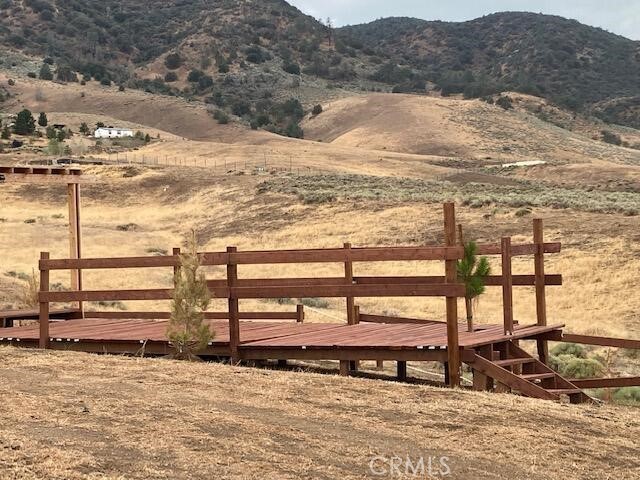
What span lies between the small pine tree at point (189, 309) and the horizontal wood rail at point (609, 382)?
4.66 metres

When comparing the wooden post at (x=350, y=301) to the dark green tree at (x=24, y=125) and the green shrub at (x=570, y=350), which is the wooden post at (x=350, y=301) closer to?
the green shrub at (x=570, y=350)

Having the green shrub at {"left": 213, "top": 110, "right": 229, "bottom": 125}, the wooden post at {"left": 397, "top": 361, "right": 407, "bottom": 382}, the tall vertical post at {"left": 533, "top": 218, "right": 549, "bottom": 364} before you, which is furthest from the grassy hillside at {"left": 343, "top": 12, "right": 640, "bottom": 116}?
the wooden post at {"left": 397, "top": 361, "right": 407, "bottom": 382}

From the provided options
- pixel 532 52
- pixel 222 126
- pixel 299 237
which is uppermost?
pixel 532 52

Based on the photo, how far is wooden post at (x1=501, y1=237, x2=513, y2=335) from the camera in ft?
34.5

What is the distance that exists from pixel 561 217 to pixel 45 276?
87.1 feet

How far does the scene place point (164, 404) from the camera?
25.0 ft

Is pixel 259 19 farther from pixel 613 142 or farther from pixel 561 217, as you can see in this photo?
pixel 561 217

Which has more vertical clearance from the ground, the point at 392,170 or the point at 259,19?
the point at 259,19

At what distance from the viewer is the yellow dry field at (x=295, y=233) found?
25.1 m

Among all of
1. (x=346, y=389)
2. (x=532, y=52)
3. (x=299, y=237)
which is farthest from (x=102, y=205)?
(x=532, y=52)

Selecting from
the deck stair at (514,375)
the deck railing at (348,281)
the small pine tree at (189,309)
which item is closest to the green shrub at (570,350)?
the deck railing at (348,281)

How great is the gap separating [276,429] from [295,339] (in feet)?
13.4

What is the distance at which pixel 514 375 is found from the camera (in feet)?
31.2

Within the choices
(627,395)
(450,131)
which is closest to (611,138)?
(450,131)
